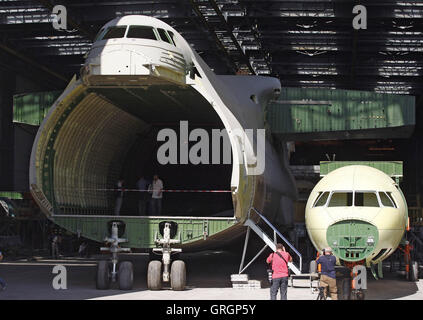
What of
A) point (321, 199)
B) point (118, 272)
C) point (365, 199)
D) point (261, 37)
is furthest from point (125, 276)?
point (261, 37)

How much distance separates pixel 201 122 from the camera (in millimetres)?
24953

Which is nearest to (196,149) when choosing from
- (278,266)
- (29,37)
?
(278,266)

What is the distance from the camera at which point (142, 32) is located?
1884cm

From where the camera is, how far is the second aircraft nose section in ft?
57.4

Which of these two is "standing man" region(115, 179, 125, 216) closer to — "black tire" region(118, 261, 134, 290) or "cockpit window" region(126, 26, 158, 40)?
"black tire" region(118, 261, 134, 290)

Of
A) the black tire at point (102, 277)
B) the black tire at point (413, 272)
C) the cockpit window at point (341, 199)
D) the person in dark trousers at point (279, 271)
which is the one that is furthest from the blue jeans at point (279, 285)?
the black tire at point (413, 272)

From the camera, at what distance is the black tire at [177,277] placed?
19062 millimetres

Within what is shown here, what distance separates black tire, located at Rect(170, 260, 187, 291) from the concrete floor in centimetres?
26

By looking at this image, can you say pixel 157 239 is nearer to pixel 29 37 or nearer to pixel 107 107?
pixel 107 107

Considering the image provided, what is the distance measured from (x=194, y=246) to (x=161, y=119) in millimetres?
6380

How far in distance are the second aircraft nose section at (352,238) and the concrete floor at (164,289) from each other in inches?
56.3

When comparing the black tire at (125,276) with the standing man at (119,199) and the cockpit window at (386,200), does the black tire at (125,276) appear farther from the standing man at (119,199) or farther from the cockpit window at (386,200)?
the cockpit window at (386,200)

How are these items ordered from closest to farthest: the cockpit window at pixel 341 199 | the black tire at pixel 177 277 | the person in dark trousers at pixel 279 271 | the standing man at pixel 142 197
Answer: the person in dark trousers at pixel 279 271 → the cockpit window at pixel 341 199 → the black tire at pixel 177 277 → the standing man at pixel 142 197
